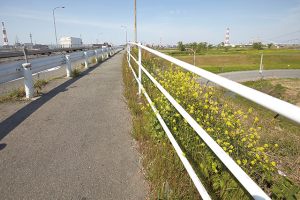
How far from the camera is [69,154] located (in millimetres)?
3463

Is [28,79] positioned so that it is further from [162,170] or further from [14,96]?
[162,170]

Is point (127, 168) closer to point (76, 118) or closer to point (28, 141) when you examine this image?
point (28, 141)

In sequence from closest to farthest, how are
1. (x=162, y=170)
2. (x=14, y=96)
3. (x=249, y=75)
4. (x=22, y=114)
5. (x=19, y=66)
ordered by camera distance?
(x=162, y=170)
(x=22, y=114)
(x=19, y=66)
(x=14, y=96)
(x=249, y=75)

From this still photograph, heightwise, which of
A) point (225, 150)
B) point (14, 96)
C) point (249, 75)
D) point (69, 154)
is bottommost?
point (249, 75)

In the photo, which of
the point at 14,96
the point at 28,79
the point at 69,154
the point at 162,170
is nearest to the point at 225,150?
the point at 162,170

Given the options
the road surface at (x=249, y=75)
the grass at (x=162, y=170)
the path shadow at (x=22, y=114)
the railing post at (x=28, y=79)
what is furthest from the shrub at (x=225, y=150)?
the road surface at (x=249, y=75)

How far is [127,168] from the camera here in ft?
10.3

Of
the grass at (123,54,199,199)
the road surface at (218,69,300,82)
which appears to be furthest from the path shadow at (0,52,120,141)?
the road surface at (218,69,300,82)

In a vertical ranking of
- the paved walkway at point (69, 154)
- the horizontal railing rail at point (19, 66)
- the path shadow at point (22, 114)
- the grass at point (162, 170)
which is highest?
the horizontal railing rail at point (19, 66)

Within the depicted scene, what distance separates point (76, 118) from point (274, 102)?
455 cm

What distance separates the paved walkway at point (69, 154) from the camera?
8.77ft

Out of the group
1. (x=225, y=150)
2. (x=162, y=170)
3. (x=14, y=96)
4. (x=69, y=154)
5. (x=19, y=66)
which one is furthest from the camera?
(x=14, y=96)

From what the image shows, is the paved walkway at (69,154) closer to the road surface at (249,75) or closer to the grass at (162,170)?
the grass at (162,170)

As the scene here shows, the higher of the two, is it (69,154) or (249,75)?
(69,154)
